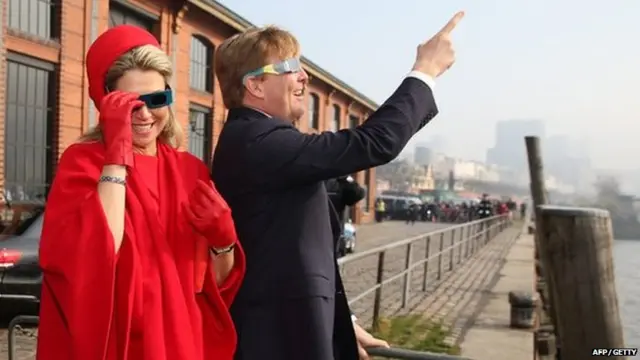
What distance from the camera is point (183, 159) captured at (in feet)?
5.95

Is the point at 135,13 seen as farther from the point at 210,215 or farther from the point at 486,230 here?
the point at 210,215

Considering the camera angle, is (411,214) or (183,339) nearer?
(183,339)

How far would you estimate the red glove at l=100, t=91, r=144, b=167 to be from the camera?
63.2 inches

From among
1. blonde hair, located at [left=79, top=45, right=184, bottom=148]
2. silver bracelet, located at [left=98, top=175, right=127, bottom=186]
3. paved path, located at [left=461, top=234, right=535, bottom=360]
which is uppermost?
blonde hair, located at [left=79, top=45, right=184, bottom=148]

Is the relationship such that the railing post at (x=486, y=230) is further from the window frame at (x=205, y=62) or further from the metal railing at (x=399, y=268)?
the window frame at (x=205, y=62)

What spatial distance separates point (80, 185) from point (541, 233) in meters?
2.54

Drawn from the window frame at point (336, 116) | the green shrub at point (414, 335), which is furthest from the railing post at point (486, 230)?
the green shrub at point (414, 335)

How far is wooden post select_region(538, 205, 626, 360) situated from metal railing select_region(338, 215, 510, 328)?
1.41 meters

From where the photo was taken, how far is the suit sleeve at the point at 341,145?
1755mm

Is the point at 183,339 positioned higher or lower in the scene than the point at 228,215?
lower

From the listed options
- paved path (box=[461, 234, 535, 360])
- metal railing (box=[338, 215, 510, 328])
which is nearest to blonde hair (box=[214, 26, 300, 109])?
metal railing (box=[338, 215, 510, 328])

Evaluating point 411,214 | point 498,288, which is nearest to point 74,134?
point 498,288

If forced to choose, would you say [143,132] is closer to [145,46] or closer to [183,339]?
[145,46]

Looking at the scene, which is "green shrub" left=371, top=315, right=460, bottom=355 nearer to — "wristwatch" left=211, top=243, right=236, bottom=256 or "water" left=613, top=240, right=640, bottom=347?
"water" left=613, top=240, right=640, bottom=347
